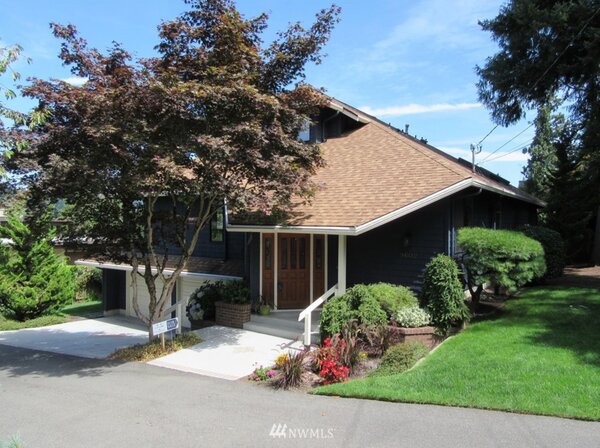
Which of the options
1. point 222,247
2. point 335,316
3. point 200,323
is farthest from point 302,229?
point 222,247

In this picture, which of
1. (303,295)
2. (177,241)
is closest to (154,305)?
(177,241)

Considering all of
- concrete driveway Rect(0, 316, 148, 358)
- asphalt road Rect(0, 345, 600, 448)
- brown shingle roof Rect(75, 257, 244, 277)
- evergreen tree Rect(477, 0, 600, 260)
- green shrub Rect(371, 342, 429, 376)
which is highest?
evergreen tree Rect(477, 0, 600, 260)

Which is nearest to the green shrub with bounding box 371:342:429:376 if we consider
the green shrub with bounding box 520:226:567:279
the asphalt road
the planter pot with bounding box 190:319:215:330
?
the asphalt road

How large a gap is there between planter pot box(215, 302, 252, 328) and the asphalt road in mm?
3580

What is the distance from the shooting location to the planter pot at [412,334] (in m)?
8.76

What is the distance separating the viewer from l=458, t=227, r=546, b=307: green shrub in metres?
9.85

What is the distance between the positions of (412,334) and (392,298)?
2.96 feet

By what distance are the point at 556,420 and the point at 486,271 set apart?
499cm

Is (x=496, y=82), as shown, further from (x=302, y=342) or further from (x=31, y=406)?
(x=31, y=406)

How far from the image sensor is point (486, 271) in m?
10.2

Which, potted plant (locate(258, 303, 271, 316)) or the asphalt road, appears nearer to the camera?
the asphalt road

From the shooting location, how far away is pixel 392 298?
30.8ft

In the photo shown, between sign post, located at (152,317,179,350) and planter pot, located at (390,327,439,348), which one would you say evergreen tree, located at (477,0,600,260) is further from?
sign post, located at (152,317,179,350)

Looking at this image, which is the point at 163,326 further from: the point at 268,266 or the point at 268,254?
the point at 268,254
